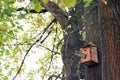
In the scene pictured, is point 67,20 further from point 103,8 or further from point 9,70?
point 9,70

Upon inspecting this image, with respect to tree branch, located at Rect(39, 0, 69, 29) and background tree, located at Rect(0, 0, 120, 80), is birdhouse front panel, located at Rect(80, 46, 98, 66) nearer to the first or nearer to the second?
background tree, located at Rect(0, 0, 120, 80)

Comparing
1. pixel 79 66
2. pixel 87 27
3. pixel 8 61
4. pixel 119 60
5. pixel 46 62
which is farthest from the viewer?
pixel 46 62

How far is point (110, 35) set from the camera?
9.26 feet

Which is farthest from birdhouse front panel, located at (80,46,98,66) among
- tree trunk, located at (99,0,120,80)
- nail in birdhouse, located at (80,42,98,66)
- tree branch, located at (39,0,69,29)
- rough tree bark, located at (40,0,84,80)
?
tree branch, located at (39,0,69,29)

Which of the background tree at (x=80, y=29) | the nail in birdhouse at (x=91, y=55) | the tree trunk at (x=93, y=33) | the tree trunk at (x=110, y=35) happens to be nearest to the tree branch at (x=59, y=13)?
the background tree at (x=80, y=29)

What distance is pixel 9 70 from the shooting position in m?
6.25

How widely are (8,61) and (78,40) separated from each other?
2.29 meters

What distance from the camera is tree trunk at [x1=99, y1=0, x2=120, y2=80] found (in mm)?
2740

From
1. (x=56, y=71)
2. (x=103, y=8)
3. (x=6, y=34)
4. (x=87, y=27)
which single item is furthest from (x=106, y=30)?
(x=56, y=71)

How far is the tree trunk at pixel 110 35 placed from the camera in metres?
2.74

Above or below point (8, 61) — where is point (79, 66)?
below

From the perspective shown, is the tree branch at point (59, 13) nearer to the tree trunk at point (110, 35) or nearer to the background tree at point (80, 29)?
the background tree at point (80, 29)

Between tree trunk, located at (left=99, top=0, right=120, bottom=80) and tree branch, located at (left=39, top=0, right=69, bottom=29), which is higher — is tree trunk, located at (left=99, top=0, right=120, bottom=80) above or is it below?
below

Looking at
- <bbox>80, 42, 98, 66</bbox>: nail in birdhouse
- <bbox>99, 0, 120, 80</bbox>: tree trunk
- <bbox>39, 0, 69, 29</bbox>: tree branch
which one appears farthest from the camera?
<bbox>39, 0, 69, 29</bbox>: tree branch
